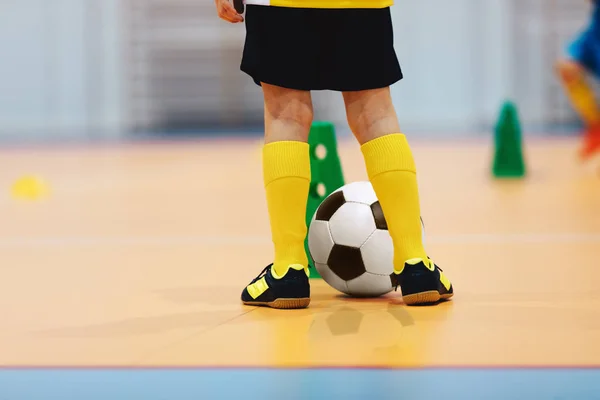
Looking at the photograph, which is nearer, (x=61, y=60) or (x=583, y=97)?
(x=583, y=97)

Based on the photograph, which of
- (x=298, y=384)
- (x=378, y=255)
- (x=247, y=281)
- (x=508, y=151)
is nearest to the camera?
(x=298, y=384)

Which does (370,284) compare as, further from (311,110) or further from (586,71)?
(586,71)

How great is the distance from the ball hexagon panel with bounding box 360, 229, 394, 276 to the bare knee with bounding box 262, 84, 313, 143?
39 cm

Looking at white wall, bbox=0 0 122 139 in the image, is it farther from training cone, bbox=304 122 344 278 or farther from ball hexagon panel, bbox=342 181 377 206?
ball hexagon panel, bbox=342 181 377 206

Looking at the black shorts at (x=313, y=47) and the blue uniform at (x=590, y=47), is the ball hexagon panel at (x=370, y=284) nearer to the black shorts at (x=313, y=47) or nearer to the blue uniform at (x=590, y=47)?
the black shorts at (x=313, y=47)

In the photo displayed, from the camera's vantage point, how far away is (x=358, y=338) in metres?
2.16

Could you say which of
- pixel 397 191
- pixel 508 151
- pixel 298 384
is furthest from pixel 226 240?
pixel 508 151

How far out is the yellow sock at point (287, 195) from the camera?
8.27ft

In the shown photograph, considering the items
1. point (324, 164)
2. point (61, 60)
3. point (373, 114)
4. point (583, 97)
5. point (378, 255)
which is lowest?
point (378, 255)

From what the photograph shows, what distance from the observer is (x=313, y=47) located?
247cm

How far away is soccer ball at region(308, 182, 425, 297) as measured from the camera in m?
2.71

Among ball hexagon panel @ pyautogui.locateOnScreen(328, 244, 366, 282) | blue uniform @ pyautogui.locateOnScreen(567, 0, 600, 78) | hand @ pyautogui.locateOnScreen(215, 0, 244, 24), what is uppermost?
blue uniform @ pyautogui.locateOnScreen(567, 0, 600, 78)

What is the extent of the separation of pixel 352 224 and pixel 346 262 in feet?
0.38

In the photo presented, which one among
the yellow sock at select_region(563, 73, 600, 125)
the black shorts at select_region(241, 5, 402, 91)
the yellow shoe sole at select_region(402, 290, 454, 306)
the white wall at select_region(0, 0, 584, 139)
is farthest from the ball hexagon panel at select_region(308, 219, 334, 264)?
the white wall at select_region(0, 0, 584, 139)
